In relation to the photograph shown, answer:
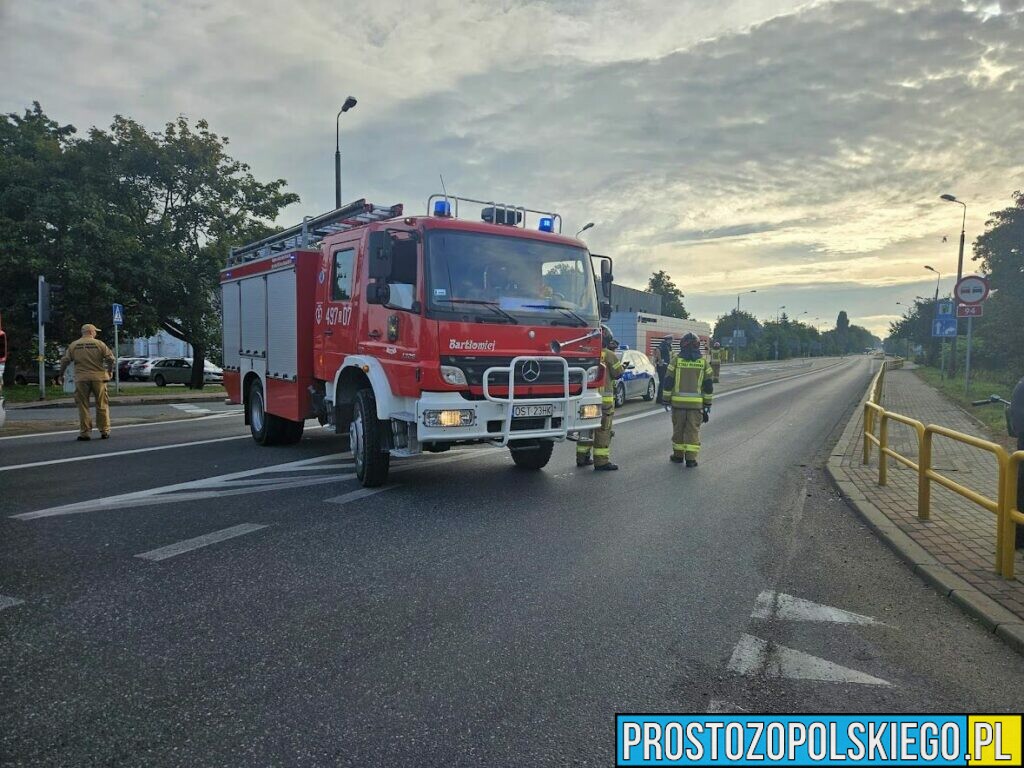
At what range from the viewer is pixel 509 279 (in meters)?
6.88

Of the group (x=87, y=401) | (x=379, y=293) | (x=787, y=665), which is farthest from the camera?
(x=87, y=401)

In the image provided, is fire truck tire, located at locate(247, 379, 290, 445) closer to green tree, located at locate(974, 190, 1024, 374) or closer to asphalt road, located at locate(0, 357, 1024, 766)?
asphalt road, located at locate(0, 357, 1024, 766)

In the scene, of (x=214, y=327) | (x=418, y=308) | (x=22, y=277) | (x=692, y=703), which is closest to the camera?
(x=692, y=703)

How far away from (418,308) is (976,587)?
4724 mm

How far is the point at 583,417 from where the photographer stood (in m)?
7.20

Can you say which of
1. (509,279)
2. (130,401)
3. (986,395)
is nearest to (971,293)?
(986,395)

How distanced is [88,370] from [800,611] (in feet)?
34.4

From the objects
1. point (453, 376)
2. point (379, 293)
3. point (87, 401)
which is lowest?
point (87, 401)

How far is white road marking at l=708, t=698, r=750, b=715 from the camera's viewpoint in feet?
9.07

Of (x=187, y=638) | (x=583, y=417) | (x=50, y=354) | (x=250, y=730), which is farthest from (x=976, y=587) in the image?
(x=50, y=354)

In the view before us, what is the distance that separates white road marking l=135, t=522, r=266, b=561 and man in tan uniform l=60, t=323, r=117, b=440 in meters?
6.55

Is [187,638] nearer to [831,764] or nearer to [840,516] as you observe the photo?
[831,764]

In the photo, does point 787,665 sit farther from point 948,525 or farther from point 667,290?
point 667,290

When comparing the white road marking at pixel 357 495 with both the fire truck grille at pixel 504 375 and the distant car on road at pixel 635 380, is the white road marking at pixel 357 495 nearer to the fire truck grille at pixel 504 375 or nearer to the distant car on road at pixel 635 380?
the fire truck grille at pixel 504 375
